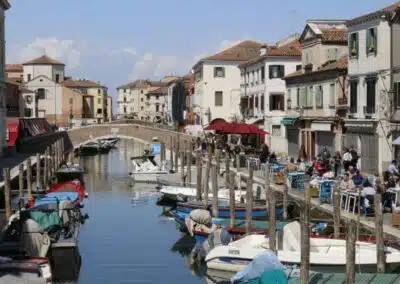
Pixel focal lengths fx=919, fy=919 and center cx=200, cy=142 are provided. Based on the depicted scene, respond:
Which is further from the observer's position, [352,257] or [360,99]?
[360,99]

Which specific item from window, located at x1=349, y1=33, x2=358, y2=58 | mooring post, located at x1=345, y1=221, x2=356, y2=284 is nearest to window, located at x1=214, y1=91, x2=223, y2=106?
window, located at x1=349, y1=33, x2=358, y2=58

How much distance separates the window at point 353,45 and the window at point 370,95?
1903mm

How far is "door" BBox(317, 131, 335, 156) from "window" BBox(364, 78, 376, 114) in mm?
5976

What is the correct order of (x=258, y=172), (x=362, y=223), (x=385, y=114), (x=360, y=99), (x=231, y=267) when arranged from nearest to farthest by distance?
(x=231, y=267) < (x=362, y=223) < (x=385, y=114) < (x=360, y=99) < (x=258, y=172)

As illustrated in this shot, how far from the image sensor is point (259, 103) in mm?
62312

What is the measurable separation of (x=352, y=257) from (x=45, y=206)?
12.5 m

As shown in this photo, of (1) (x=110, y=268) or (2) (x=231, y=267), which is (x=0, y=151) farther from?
(2) (x=231, y=267)

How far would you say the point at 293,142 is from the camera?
172ft

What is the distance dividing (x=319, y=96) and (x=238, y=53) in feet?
106

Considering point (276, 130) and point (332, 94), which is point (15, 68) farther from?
point (332, 94)

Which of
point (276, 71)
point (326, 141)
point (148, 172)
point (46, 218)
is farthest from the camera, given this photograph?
point (276, 71)

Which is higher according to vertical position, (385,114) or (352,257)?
(385,114)

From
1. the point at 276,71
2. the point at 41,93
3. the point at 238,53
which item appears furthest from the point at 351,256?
the point at 41,93

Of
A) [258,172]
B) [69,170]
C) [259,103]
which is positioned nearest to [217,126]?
[258,172]
